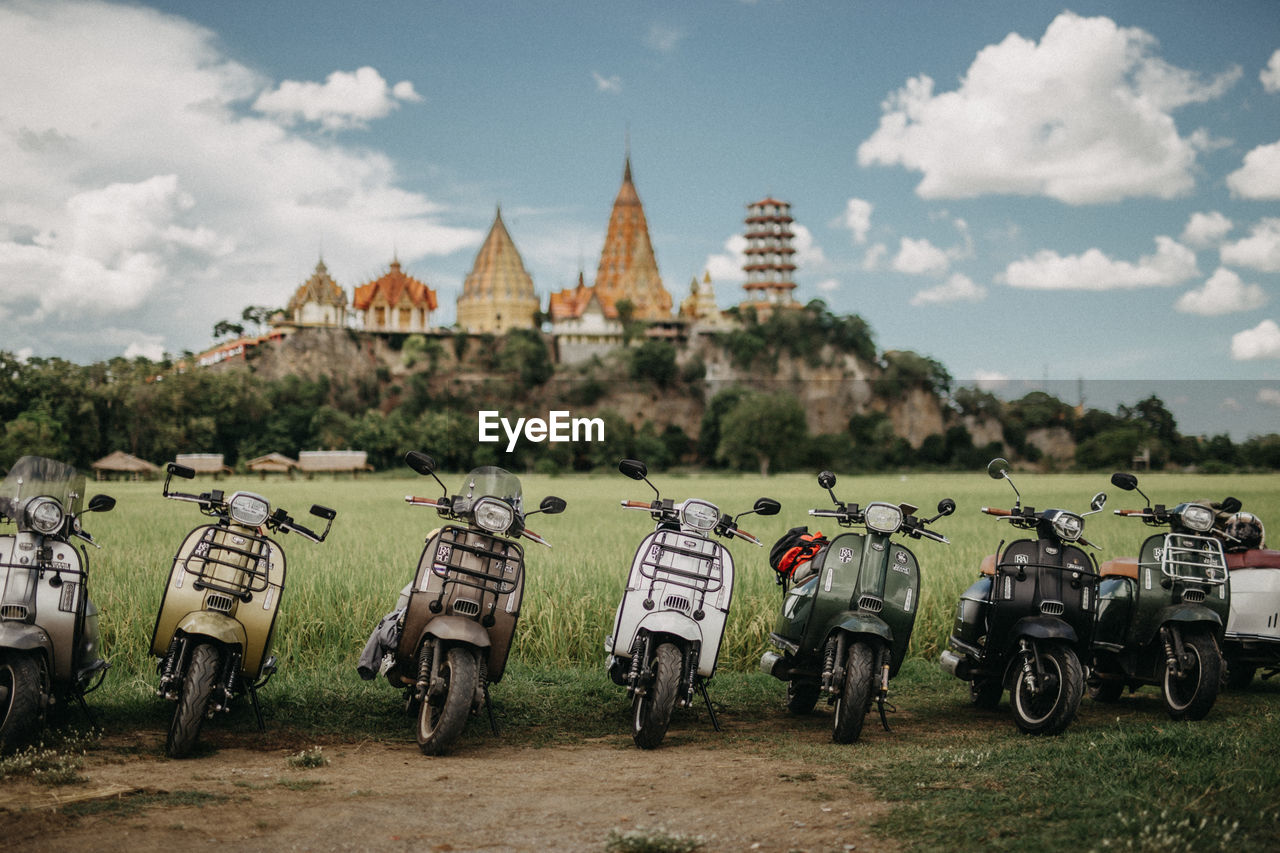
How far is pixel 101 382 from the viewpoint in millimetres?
48000

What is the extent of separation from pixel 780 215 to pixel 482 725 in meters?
87.8

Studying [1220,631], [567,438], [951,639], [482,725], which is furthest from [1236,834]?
[567,438]

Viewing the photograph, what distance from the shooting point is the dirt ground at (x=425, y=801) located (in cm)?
373

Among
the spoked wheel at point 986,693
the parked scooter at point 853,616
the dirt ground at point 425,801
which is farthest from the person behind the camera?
the spoked wheel at point 986,693

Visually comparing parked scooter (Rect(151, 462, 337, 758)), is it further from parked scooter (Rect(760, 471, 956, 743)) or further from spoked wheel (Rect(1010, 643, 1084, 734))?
spoked wheel (Rect(1010, 643, 1084, 734))

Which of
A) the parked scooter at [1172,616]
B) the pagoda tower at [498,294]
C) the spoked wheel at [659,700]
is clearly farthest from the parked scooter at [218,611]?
the pagoda tower at [498,294]

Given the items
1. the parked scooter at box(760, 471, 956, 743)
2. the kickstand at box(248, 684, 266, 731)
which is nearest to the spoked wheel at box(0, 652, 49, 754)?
the kickstand at box(248, 684, 266, 731)

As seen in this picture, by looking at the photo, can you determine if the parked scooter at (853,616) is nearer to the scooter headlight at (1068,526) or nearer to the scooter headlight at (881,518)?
the scooter headlight at (881,518)

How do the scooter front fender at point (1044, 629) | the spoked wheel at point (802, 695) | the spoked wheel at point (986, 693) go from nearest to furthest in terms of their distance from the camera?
the scooter front fender at point (1044, 629), the spoked wheel at point (802, 695), the spoked wheel at point (986, 693)

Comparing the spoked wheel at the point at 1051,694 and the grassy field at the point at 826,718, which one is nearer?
the grassy field at the point at 826,718

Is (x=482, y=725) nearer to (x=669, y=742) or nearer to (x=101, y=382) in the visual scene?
(x=669, y=742)

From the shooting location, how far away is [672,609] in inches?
217

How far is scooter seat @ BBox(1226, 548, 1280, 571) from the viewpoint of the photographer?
6.50 m

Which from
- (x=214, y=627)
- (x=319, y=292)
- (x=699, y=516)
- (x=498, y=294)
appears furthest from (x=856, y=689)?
(x=498, y=294)
